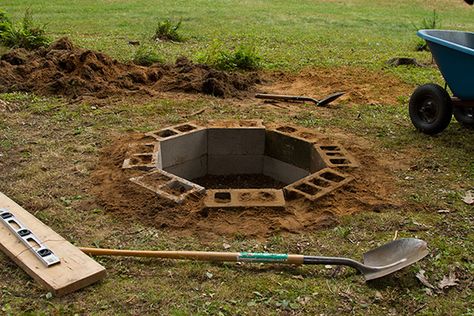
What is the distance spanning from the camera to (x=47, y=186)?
4.41 metres

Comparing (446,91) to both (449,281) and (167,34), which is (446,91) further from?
(167,34)

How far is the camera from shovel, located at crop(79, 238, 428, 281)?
10.7 ft

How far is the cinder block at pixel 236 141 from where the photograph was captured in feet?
18.5

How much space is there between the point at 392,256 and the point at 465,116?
3261 millimetres

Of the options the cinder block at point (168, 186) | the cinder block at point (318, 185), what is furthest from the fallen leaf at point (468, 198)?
the cinder block at point (168, 186)

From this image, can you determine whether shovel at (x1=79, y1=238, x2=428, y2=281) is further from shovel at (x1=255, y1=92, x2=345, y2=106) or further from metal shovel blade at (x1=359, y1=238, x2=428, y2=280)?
shovel at (x1=255, y1=92, x2=345, y2=106)

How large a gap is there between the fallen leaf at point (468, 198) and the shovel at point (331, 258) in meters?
1.10

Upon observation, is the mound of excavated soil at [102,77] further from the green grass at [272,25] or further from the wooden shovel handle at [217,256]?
the wooden shovel handle at [217,256]

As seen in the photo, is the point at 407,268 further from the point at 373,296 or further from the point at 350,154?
the point at 350,154

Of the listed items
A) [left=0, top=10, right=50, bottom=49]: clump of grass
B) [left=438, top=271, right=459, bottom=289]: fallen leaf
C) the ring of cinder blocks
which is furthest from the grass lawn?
[left=0, top=10, right=50, bottom=49]: clump of grass

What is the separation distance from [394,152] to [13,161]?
3498 millimetres

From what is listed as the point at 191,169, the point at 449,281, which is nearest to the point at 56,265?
the point at 449,281

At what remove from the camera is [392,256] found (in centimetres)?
339

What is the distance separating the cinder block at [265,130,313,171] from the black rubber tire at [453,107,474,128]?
194cm
